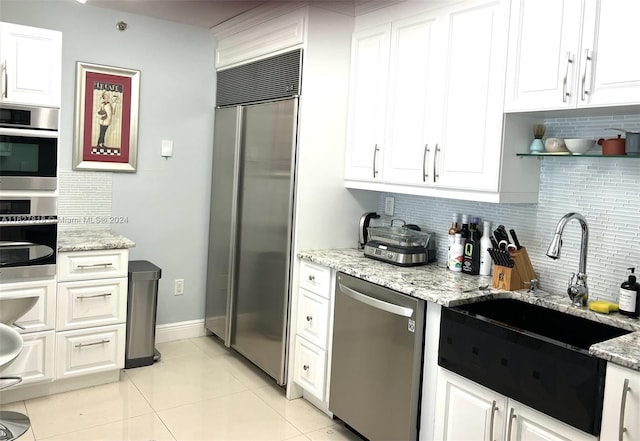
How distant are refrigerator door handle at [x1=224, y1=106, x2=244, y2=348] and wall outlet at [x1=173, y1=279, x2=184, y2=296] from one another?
1.72ft

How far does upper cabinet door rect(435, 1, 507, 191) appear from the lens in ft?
7.73

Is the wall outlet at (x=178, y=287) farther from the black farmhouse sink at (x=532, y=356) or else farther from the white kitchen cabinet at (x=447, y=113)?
the black farmhouse sink at (x=532, y=356)

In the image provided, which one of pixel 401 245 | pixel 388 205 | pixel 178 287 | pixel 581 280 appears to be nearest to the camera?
pixel 581 280

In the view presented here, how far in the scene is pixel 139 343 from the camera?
11.6ft

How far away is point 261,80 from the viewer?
→ 3.43 m

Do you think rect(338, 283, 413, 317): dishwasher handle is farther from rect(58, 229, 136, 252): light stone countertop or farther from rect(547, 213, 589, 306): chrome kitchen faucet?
rect(58, 229, 136, 252): light stone countertop

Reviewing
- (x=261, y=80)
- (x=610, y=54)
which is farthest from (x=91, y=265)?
(x=610, y=54)

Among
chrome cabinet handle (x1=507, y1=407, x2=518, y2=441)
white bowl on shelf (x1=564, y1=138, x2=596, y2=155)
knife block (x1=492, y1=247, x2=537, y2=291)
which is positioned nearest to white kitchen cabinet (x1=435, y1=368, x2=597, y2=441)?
chrome cabinet handle (x1=507, y1=407, x2=518, y2=441)

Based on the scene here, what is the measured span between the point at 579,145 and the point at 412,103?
2.88 feet

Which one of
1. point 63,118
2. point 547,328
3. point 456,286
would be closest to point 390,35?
point 456,286

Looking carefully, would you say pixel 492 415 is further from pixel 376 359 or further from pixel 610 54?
pixel 610 54

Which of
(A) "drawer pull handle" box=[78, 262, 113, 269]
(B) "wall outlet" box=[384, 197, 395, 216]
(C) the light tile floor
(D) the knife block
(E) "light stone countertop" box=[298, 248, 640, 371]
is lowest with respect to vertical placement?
(C) the light tile floor

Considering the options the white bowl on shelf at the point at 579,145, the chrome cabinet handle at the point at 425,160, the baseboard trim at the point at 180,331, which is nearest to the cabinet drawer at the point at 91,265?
the baseboard trim at the point at 180,331

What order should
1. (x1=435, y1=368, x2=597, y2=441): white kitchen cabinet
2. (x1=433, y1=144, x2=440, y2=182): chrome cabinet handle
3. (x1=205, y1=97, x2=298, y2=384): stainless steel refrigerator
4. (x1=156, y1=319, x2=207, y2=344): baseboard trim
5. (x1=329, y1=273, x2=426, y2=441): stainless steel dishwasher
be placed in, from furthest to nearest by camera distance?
(x1=156, y1=319, x2=207, y2=344): baseboard trim < (x1=205, y1=97, x2=298, y2=384): stainless steel refrigerator < (x1=433, y1=144, x2=440, y2=182): chrome cabinet handle < (x1=329, y1=273, x2=426, y2=441): stainless steel dishwasher < (x1=435, y1=368, x2=597, y2=441): white kitchen cabinet
